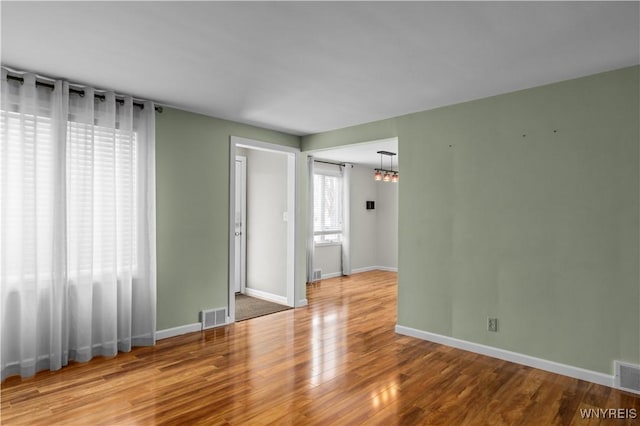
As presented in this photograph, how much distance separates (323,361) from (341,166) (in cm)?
545

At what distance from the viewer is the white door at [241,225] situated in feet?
21.6

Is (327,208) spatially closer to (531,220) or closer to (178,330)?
(178,330)

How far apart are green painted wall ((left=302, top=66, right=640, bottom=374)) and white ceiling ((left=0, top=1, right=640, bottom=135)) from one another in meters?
0.30

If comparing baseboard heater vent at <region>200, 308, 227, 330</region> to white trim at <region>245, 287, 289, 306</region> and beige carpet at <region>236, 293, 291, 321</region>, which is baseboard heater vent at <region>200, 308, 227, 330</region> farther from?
white trim at <region>245, 287, 289, 306</region>

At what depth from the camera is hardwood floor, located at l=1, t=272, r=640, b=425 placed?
2.61m

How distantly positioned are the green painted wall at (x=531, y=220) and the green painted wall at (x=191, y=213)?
222 centimetres

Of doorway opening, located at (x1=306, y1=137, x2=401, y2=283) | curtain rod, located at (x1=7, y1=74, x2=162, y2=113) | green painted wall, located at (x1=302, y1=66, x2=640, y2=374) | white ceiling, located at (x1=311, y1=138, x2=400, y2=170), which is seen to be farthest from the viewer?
doorway opening, located at (x1=306, y1=137, x2=401, y2=283)

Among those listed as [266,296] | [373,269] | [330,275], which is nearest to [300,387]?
[266,296]

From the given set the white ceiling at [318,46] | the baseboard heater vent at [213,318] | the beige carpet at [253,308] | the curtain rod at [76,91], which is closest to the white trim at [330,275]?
the beige carpet at [253,308]

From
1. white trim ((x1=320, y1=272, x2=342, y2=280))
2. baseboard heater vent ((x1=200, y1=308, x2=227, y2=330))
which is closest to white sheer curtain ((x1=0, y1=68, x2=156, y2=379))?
baseboard heater vent ((x1=200, y1=308, x2=227, y2=330))

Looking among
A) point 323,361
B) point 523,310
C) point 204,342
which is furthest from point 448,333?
point 204,342

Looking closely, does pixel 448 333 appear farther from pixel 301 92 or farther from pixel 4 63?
pixel 4 63

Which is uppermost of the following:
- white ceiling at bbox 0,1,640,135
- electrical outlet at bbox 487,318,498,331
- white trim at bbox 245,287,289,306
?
white ceiling at bbox 0,1,640,135

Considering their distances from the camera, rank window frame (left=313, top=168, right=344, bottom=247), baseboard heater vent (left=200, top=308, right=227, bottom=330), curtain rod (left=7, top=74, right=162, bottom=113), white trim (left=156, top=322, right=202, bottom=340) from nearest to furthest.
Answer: curtain rod (left=7, top=74, right=162, bottom=113) → white trim (left=156, top=322, right=202, bottom=340) → baseboard heater vent (left=200, top=308, right=227, bottom=330) → window frame (left=313, top=168, right=344, bottom=247)
